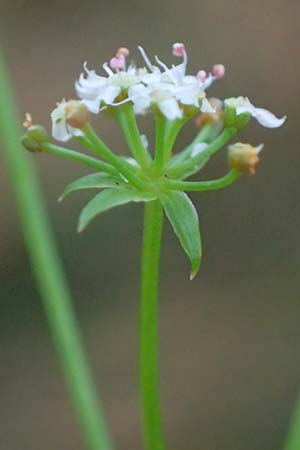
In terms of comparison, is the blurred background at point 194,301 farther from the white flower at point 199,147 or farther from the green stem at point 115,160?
→ the green stem at point 115,160

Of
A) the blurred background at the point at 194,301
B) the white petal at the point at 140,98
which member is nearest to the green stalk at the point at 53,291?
the white petal at the point at 140,98

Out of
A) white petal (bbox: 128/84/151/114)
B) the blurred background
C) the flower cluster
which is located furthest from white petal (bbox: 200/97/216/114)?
the blurred background

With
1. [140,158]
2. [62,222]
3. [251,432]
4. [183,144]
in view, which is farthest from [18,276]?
[140,158]

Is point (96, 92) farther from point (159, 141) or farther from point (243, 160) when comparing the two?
point (243, 160)

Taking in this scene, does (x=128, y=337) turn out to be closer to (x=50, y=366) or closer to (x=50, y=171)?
(x=50, y=366)

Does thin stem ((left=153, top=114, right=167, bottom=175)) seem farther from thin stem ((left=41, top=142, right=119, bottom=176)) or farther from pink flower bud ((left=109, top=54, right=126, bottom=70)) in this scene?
pink flower bud ((left=109, top=54, right=126, bottom=70))
